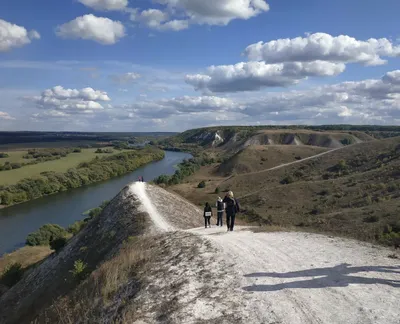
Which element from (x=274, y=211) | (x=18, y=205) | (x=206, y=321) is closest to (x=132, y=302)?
(x=206, y=321)

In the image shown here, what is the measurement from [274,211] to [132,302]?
34889 mm

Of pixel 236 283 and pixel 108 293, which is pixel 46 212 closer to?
pixel 108 293

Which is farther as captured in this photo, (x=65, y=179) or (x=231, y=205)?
(x=65, y=179)

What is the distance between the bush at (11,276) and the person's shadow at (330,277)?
24.0 meters

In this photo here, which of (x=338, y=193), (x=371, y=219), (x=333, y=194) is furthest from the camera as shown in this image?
(x=333, y=194)

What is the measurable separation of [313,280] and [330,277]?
1.86 feet

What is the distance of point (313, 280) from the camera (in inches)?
363

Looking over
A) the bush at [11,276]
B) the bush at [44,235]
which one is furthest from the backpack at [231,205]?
the bush at [44,235]

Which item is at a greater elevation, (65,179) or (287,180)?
(287,180)

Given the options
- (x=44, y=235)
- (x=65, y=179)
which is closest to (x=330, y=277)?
(x=44, y=235)

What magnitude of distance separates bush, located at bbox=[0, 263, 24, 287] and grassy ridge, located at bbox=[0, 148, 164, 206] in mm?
49835

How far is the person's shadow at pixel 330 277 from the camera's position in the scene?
8883 millimetres

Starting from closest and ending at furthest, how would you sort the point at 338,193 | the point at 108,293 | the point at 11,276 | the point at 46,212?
the point at 108,293 → the point at 11,276 → the point at 338,193 → the point at 46,212

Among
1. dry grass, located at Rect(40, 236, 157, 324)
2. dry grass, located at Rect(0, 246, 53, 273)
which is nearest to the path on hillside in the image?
dry grass, located at Rect(40, 236, 157, 324)
